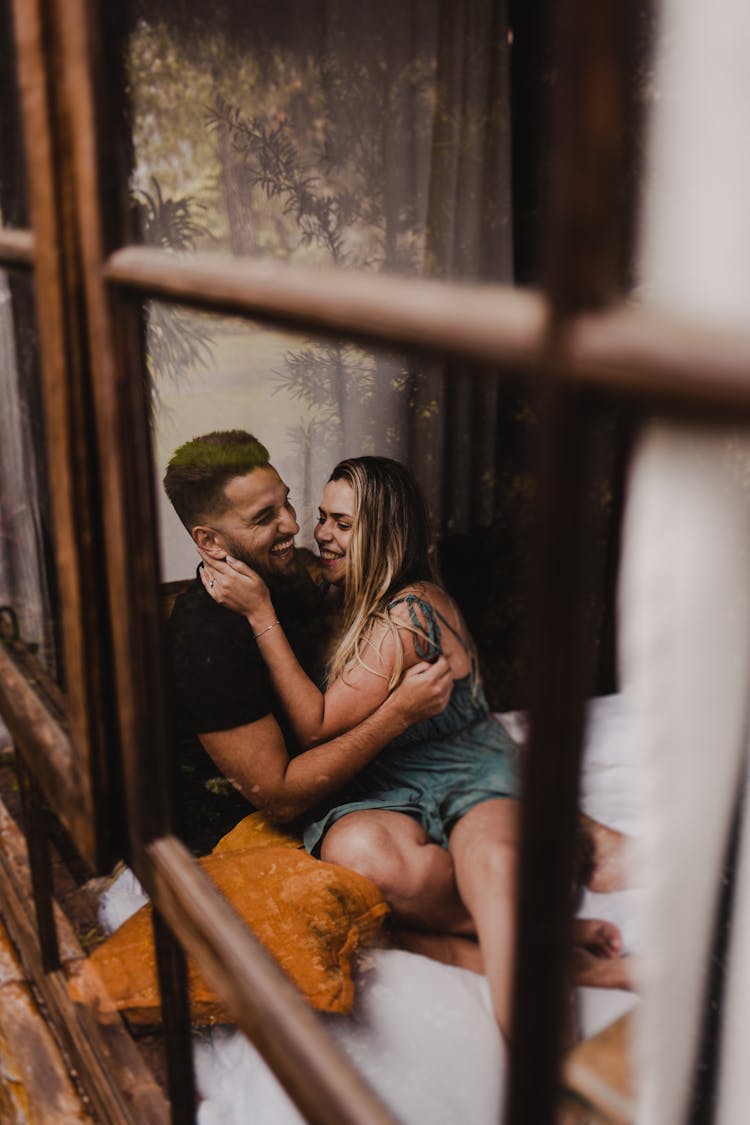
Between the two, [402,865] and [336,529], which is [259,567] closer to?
[336,529]

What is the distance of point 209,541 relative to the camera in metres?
1.77

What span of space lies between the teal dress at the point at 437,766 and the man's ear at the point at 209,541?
35 cm

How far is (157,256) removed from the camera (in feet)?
1.99

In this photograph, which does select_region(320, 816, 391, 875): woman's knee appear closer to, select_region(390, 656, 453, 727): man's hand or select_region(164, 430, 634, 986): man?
select_region(164, 430, 634, 986): man

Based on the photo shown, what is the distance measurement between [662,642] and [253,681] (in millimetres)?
1295

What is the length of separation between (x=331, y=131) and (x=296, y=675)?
1.29 meters

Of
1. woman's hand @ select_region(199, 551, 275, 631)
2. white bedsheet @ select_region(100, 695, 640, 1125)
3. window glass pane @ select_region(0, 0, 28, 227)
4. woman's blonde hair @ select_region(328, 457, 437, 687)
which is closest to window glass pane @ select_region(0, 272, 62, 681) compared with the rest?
window glass pane @ select_region(0, 0, 28, 227)

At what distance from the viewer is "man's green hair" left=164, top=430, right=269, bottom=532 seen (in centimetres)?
173

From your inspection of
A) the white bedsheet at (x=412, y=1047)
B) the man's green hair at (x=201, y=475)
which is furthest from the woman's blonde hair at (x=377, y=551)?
the white bedsheet at (x=412, y=1047)

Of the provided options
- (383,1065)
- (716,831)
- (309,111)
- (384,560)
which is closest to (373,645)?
(384,560)

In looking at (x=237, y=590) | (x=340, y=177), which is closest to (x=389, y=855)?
(x=237, y=590)

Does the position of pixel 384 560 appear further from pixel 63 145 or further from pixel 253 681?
pixel 63 145

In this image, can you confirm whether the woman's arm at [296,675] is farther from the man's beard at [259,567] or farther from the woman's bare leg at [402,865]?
the woman's bare leg at [402,865]

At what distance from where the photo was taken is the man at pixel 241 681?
161 centimetres
